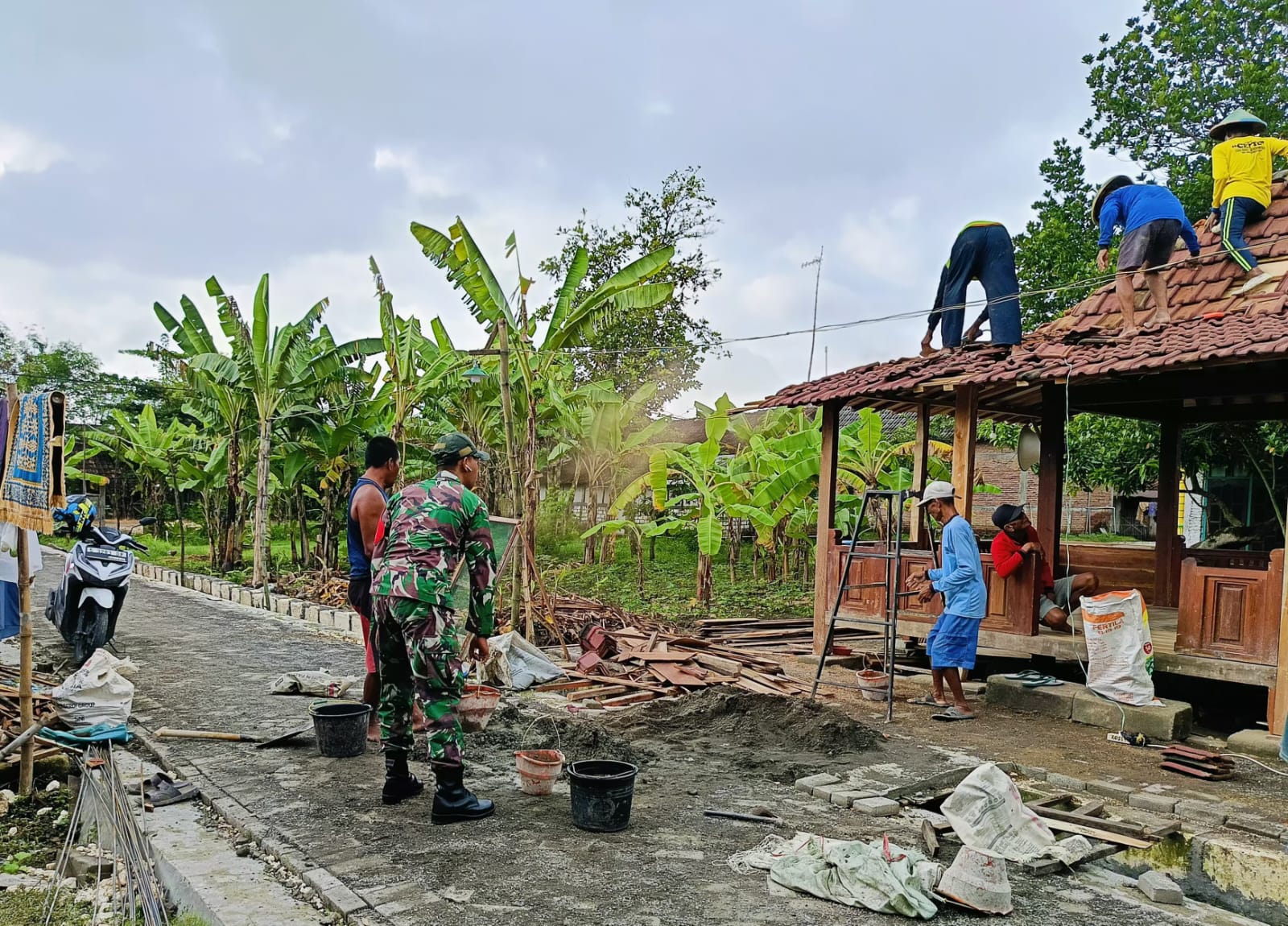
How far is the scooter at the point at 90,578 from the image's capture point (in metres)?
8.59

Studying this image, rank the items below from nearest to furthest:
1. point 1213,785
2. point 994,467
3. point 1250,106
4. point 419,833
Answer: point 419,833
point 1213,785
point 1250,106
point 994,467

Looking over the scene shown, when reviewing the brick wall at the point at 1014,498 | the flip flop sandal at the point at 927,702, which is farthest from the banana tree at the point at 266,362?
the brick wall at the point at 1014,498

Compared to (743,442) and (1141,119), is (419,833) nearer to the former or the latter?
(743,442)

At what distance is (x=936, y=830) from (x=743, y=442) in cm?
1615

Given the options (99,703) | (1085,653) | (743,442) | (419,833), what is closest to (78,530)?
(99,703)

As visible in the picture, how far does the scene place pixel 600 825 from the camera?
4766 mm

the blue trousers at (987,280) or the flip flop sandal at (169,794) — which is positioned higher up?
the blue trousers at (987,280)

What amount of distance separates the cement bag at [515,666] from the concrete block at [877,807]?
13.0ft

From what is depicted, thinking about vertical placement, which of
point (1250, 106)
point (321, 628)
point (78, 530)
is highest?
point (1250, 106)

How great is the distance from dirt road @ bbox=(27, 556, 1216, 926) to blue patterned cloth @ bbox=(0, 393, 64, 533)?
1760 mm

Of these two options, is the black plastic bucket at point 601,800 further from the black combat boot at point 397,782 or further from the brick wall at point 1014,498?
the brick wall at point 1014,498

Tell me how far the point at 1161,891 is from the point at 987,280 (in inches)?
274

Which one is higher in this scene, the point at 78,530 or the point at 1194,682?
the point at 78,530

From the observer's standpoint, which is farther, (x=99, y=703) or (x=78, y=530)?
(x=78, y=530)
